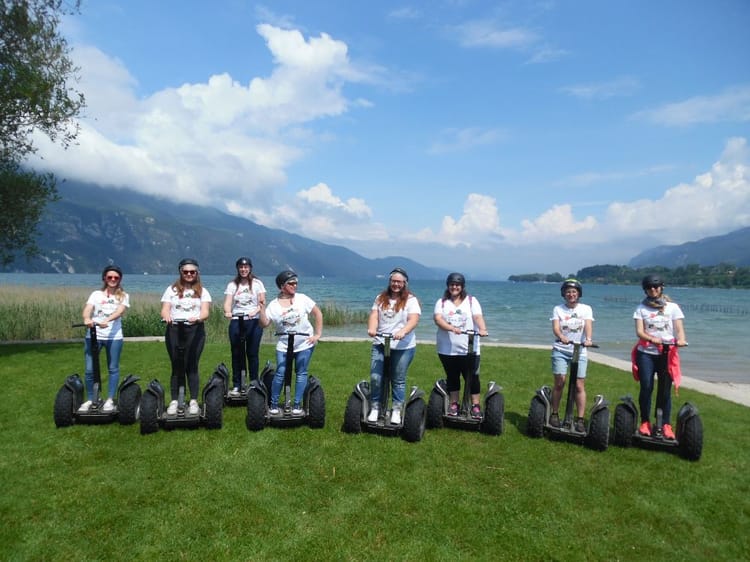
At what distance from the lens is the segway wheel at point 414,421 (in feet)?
18.7

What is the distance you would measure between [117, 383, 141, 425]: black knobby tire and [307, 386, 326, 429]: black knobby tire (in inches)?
86.5

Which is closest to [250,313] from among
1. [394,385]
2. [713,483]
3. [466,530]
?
[394,385]

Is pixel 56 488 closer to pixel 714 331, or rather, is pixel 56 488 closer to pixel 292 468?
pixel 292 468

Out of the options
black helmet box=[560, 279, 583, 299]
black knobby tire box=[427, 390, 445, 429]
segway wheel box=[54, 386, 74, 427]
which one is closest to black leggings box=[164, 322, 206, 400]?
segway wheel box=[54, 386, 74, 427]

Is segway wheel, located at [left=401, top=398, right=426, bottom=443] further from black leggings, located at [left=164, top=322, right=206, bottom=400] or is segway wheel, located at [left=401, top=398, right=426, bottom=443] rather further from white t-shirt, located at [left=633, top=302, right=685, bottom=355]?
white t-shirt, located at [left=633, top=302, right=685, bottom=355]

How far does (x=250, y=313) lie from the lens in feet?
22.7

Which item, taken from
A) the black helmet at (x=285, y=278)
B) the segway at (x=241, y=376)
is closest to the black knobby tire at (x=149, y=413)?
the segway at (x=241, y=376)

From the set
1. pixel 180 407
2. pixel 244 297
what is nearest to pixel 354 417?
pixel 180 407

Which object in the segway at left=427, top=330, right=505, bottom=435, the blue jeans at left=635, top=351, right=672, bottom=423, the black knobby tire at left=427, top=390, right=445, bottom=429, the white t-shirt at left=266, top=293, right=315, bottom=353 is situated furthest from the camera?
the black knobby tire at left=427, top=390, right=445, bottom=429

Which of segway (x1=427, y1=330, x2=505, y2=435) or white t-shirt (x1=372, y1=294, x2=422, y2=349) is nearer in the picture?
white t-shirt (x1=372, y1=294, x2=422, y2=349)

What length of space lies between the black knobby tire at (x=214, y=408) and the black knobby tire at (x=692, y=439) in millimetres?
5719

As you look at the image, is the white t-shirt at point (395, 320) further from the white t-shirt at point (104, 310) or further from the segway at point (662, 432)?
the white t-shirt at point (104, 310)

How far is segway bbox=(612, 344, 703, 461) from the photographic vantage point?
5.48m

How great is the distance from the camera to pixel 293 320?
19.2ft
